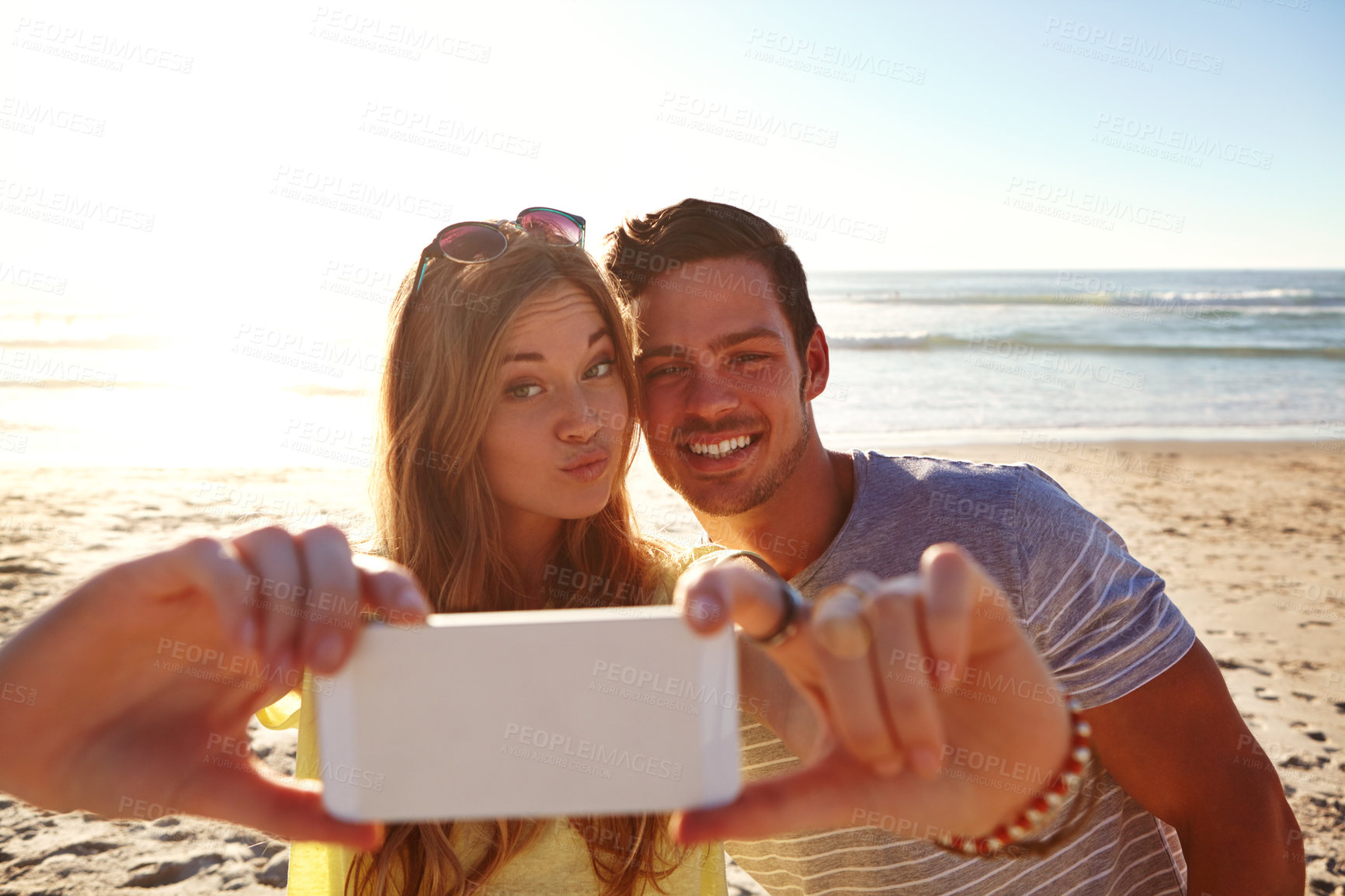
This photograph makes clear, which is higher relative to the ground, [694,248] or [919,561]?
[694,248]

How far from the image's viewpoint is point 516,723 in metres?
1.12

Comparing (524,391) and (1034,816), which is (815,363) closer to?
(524,391)

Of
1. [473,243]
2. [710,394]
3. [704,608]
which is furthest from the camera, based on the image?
[710,394]

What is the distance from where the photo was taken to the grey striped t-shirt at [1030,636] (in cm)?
238

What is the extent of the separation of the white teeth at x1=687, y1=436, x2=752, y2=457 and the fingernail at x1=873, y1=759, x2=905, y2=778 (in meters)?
1.77

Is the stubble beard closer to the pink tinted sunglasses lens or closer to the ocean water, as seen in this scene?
the pink tinted sunglasses lens

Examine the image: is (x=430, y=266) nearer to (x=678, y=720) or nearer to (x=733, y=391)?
(x=733, y=391)

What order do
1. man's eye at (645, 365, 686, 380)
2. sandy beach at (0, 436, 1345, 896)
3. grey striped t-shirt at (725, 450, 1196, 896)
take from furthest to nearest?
sandy beach at (0, 436, 1345, 896) → man's eye at (645, 365, 686, 380) → grey striped t-shirt at (725, 450, 1196, 896)

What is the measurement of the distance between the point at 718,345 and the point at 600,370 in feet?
1.62

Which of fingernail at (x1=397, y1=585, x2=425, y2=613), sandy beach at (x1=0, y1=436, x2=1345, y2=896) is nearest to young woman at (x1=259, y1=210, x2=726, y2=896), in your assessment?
sandy beach at (x1=0, y1=436, x2=1345, y2=896)

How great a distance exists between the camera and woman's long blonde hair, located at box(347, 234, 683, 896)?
2436 millimetres

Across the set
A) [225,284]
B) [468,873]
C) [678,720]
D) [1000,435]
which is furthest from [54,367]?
[678,720]

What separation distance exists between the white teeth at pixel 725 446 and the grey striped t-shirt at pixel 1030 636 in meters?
0.45

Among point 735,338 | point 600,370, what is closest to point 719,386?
point 735,338
